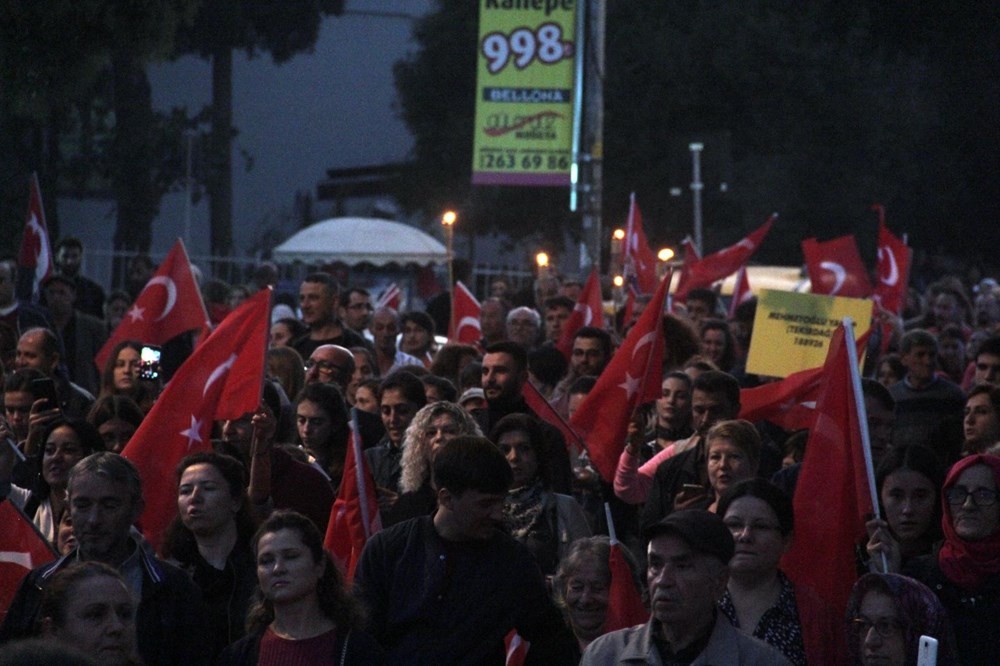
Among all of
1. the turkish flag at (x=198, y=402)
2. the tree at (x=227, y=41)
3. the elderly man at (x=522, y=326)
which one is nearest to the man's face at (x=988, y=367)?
the elderly man at (x=522, y=326)

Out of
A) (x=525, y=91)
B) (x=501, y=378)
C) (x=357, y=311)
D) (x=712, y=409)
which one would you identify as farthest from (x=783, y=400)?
(x=525, y=91)

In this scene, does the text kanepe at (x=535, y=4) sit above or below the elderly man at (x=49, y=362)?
above

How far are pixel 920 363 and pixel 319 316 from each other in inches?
140

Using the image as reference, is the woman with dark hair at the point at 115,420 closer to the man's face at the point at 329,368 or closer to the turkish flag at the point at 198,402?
the turkish flag at the point at 198,402

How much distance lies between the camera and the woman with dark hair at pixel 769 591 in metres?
5.51

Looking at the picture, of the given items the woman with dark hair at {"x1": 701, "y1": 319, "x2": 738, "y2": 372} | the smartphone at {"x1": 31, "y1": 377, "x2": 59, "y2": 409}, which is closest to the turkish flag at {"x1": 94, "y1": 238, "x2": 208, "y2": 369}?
the smartphone at {"x1": 31, "y1": 377, "x2": 59, "y2": 409}

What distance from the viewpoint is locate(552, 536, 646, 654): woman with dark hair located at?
20.2 ft

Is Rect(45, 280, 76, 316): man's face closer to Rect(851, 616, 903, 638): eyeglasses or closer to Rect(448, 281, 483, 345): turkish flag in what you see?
Rect(448, 281, 483, 345): turkish flag

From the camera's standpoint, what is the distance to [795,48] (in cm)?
A: 3622

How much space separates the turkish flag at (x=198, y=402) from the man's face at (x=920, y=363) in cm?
446

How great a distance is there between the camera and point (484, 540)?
5.66 m

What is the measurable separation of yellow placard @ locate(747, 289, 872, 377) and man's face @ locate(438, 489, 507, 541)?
210 inches

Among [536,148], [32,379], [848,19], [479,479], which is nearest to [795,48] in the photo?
[848,19]

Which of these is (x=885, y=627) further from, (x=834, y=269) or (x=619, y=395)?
(x=834, y=269)
